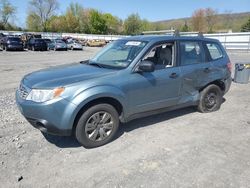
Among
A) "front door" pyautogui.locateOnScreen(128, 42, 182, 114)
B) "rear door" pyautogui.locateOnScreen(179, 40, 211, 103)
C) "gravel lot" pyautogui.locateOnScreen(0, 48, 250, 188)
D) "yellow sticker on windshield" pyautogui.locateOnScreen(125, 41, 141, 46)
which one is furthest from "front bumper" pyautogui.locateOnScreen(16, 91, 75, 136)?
"rear door" pyautogui.locateOnScreen(179, 40, 211, 103)

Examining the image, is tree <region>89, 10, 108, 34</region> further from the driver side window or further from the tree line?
the driver side window

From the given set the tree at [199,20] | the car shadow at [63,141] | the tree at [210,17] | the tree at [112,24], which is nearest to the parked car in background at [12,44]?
the car shadow at [63,141]

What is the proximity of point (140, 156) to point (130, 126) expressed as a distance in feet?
3.92

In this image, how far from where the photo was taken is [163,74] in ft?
15.2

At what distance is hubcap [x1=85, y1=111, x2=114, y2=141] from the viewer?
3994 mm

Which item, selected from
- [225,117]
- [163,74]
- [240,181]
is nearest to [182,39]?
[163,74]

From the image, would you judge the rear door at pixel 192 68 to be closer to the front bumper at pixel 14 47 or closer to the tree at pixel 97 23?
the front bumper at pixel 14 47

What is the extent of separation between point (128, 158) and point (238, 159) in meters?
1.66

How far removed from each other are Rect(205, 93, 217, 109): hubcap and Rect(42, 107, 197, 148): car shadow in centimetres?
35

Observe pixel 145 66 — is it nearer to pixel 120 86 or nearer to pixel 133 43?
pixel 120 86

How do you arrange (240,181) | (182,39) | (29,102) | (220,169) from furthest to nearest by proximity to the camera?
(182,39), (29,102), (220,169), (240,181)

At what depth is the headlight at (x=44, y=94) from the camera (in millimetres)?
3646

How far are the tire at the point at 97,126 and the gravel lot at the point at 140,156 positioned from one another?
0.46ft

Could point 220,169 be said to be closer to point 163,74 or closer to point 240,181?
point 240,181
